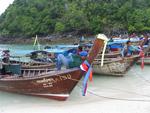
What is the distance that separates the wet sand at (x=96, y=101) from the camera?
12.1m

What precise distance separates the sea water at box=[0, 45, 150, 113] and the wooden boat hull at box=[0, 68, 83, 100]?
1.14 ft

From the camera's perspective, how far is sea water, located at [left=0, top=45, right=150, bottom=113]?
12.1 meters

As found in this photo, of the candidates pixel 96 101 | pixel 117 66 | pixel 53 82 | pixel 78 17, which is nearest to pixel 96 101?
pixel 96 101

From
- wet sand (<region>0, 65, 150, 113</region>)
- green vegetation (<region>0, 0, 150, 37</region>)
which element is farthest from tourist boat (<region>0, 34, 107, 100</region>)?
green vegetation (<region>0, 0, 150, 37</region>)

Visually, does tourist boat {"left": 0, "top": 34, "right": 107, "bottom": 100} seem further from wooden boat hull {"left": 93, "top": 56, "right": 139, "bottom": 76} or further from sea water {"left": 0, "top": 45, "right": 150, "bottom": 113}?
wooden boat hull {"left": 93, "top": 56, "right": 139, "bottom": 76}

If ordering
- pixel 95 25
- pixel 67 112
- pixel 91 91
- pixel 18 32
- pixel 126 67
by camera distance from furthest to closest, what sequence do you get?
pixel 18 32, pixel 95 25, pixel 126 67, pixel 91 91, pixel 67 112

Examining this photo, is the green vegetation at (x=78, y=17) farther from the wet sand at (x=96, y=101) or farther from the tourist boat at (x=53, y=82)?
the tourist boat at (x=53, y=82)

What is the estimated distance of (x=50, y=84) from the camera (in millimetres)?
12805

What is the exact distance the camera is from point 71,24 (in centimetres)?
7106

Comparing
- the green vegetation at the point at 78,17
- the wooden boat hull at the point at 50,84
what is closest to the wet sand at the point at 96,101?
the wooden boat hull at the point at 50,84

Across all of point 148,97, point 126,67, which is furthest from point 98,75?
point 148,97

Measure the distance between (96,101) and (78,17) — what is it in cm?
5842

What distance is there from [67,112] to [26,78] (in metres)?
2.64

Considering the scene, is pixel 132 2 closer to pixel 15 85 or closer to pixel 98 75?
pixel 98 75
